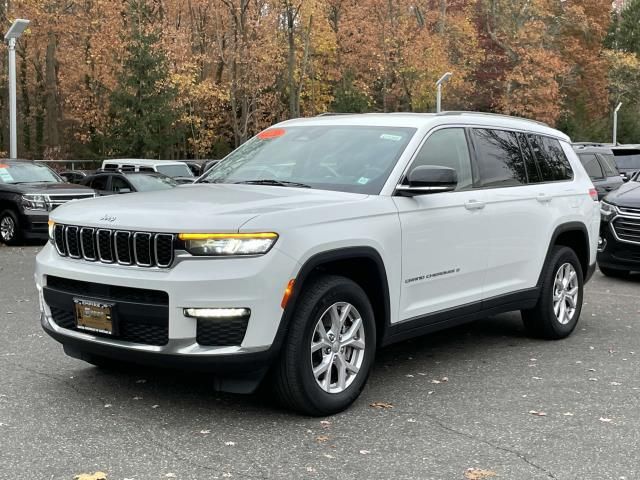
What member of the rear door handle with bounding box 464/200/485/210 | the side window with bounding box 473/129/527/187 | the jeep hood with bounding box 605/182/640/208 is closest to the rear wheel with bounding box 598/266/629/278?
the jeep hood with bounding box 605/182/640/208

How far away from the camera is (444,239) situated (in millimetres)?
5680

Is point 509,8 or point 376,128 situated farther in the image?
point 509,8

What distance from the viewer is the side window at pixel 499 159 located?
6312mm

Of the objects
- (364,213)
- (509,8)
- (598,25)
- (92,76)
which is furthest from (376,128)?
(598,25)

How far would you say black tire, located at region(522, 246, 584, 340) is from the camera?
274 inches

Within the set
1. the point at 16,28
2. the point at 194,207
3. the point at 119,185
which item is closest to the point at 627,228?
the point at 194,207

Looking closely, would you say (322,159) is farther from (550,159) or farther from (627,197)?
(627,197)

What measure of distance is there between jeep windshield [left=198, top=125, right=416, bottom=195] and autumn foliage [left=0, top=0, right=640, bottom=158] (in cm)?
2637

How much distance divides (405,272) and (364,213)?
21.6 inches

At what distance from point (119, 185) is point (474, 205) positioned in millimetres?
13578

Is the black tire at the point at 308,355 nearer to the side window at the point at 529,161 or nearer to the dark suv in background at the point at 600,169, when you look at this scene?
the side window at the point at 529,161

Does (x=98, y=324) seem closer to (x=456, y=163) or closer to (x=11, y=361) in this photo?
(x=11, y=361)

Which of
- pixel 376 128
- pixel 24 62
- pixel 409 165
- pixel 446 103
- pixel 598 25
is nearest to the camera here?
pixel 409 165

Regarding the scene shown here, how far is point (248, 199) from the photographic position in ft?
16.3
